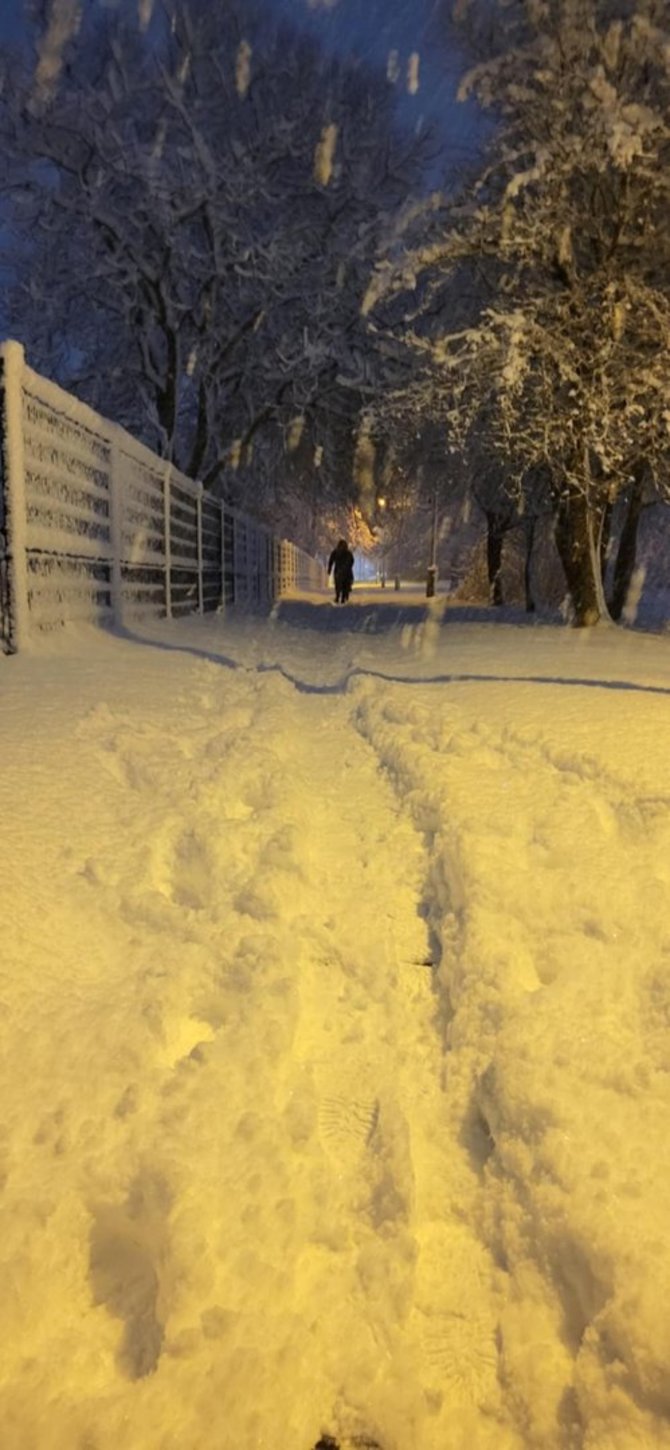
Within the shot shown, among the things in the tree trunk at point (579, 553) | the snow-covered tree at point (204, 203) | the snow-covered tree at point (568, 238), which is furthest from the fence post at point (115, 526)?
the snow-covered tree at point (204, 203)

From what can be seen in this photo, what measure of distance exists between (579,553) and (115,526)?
651 cm

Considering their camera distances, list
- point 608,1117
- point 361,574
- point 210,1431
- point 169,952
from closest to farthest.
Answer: point 210,1431, point 608,1117, point 169,952, point 361,574

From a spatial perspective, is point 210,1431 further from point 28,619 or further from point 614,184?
point 614,184

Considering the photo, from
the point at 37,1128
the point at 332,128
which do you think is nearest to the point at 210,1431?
the point at 37,1128

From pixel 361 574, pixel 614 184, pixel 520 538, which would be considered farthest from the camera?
pixel 361 574

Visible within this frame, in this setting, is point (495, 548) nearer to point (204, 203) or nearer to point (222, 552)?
point (222, 552)

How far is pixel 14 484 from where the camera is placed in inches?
246

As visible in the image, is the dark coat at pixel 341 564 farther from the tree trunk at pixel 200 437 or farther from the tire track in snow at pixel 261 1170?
the tire track in snow at pixel 261 1170

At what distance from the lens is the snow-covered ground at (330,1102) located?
156cm

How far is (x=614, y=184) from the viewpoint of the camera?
1072 centimetres

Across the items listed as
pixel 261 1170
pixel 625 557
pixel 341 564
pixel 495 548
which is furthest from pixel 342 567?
pixel 261 1170

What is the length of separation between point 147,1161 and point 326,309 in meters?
17.1

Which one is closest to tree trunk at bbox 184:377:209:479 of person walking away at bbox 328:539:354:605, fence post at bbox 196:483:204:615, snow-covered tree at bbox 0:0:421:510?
snow-covered tree at bbox 0:0:421:510

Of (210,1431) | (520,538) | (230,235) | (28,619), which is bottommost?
A: (210,1431)
